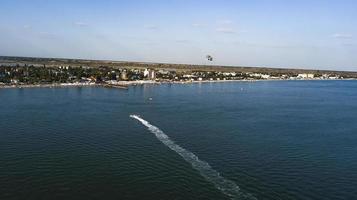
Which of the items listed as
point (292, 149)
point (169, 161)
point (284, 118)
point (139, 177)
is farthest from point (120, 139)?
point (284, 118)

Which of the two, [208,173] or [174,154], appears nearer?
[208,173]

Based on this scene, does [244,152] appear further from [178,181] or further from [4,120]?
[4,120]

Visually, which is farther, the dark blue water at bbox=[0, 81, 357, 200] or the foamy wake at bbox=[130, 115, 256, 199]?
the dark blue water at bbox=[0, 81, 357, 200]

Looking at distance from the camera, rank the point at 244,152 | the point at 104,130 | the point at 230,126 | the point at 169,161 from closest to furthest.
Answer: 1. the point at 169,161
2. the point at 244,152
3. the point at 104,130
4. the point at 230,126

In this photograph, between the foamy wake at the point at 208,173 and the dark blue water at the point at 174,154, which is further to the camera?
the dark blue water at the point at 174,154
